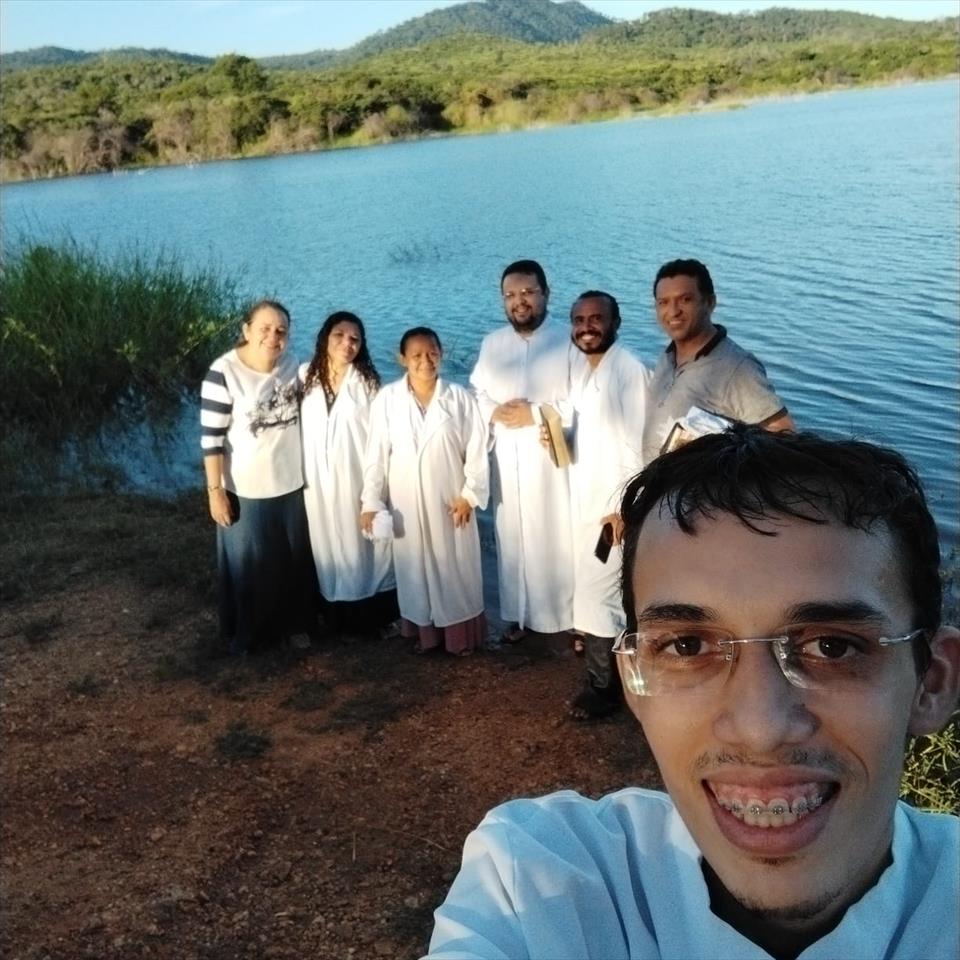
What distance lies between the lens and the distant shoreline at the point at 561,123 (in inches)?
1590

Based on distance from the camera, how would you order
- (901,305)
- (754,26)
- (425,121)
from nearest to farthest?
(901,305) → (425,121) → (754,26)

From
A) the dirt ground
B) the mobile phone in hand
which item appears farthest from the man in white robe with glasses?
the mobile phone in hand

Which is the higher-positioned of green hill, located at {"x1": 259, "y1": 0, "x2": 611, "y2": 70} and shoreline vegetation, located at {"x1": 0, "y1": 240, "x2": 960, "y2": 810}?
green hill, located at {"x1": 259, "y1": 0, "x2": 611, "y2": 70}

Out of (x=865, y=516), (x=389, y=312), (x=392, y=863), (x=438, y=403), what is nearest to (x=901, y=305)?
(x=389, y=312)

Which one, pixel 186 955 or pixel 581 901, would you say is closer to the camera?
pixel 581 901

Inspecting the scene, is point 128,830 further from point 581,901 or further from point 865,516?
point 865,516

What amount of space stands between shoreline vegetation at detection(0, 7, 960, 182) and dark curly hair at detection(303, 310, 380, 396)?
37.8 metres

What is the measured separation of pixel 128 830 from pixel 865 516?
128 inches

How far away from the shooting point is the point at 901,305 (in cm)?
1148

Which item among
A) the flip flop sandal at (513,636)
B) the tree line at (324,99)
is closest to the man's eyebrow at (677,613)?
the flip flop sandal at (513,636)

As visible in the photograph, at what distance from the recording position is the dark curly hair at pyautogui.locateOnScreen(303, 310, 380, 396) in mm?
4574

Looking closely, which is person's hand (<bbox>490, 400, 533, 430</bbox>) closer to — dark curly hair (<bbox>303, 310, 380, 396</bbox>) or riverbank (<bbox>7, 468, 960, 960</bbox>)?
dark curly hair (<bbox>303, 310, 380, 396</bbox>)

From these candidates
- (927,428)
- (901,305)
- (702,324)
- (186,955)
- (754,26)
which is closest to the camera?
(186,955)

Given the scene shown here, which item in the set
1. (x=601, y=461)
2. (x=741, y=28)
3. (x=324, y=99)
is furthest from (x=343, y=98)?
(x=741, y=28)
